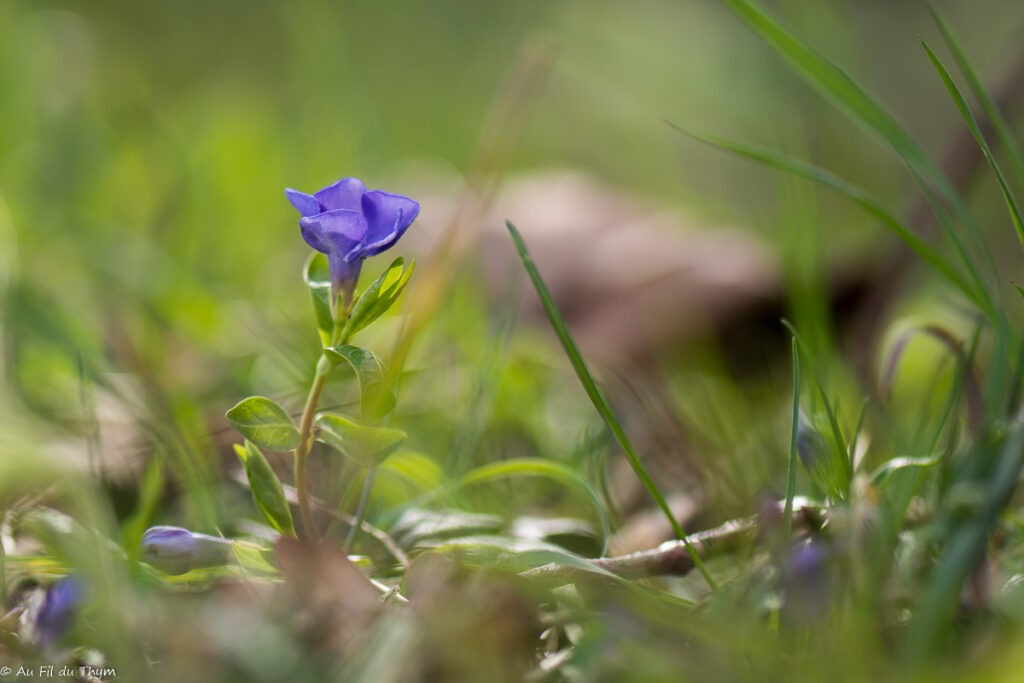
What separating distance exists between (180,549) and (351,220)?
21 centimetres

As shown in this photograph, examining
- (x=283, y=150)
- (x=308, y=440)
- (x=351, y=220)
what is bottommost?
(x=283, y=150)

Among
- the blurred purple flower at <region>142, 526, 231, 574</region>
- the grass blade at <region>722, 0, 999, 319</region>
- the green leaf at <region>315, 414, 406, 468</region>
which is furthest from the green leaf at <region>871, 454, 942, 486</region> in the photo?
the blurred purple flower at <region>142, 526, 231, 574</region>

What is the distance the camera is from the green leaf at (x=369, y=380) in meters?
0.53

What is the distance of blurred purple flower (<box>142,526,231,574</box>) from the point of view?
55 centimetres

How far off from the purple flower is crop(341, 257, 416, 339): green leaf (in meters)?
0.02

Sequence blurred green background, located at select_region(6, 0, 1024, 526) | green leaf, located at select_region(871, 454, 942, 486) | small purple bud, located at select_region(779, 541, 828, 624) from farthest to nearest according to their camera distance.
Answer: blurred green background, located at select_region(6, 0, 1024, 526)
green leaf, located at select_region(871, 454, 942, 486)
small purple bud, located at select_region(779, 541, 828, 624)

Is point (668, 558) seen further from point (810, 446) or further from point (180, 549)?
point (180, 549)

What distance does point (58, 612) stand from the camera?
0.51 meters

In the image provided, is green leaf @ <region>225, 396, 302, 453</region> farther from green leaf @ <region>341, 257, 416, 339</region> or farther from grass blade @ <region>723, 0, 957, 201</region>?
grass blade @ <region>723, 0, 957, 201</region>

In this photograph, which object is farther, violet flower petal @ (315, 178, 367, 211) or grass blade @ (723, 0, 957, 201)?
grass blade @ (723, 0, 957, 201)

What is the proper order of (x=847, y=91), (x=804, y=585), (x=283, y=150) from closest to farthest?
(x=804, y=585) < (x=847, y=91) < (x=283, y=150)

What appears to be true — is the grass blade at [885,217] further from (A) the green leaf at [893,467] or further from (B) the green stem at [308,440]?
(B) the green stem at [308,440]

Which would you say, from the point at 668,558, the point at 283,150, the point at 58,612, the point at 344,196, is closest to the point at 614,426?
the point at 668,558

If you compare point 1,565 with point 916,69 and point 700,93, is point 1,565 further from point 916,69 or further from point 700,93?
point 916,69
